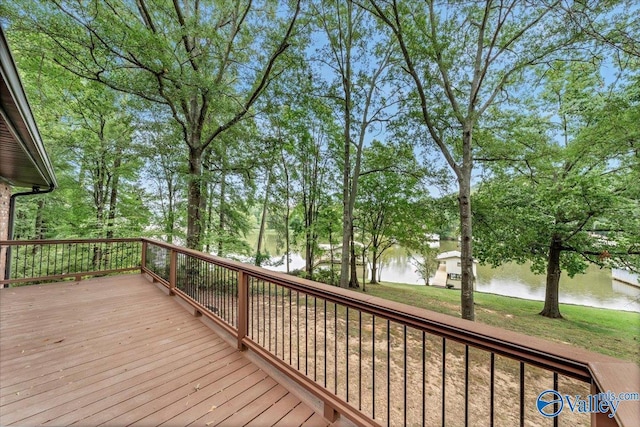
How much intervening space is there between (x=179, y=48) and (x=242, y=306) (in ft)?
23.0

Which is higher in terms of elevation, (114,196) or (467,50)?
(467,50)

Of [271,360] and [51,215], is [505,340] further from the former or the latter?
[51,215]

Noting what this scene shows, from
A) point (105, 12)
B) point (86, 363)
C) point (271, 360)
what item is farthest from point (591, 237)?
point (105, 12)

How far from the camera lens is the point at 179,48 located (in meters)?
6.27

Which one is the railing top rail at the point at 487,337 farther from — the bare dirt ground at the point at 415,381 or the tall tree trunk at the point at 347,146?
the tall tree trunk at the point at 347,146

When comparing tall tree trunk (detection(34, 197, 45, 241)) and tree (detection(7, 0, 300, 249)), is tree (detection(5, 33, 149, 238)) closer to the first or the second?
tall tree trunk (detection(34, 197, 45, 241))

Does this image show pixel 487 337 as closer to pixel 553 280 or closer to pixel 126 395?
pixel 126 395

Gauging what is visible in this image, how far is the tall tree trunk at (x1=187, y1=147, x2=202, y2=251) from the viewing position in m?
6.84

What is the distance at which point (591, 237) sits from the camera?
7.13 metres

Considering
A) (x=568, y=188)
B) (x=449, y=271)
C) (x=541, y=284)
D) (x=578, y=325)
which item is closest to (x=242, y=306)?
(x=568, y=188)

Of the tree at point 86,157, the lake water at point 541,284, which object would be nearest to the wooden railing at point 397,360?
the tree at point 86,157

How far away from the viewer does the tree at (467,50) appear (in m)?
5.44

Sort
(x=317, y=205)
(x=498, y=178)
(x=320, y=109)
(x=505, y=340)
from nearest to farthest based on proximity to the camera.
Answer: (x=505, y=340), (x=498, y=178), (x=320, y=109), (x=317, y=205)

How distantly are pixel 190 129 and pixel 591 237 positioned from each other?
480 inches
